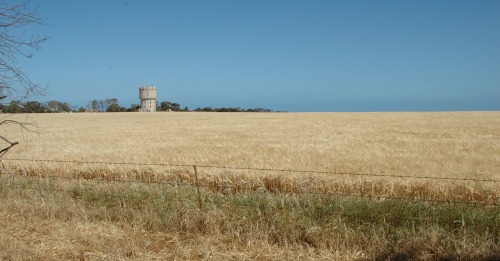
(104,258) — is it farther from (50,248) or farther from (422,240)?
(422,240)

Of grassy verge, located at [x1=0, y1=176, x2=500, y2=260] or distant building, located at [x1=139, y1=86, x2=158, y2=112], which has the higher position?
distant building, located at [x1=139, y1=86, x2=158, y2=112]

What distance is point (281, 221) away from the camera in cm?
583

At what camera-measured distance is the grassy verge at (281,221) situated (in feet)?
16.4

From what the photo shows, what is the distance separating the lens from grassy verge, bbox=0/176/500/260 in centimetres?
500

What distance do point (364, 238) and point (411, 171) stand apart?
7553 mm

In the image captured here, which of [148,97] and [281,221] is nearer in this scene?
[281,221]

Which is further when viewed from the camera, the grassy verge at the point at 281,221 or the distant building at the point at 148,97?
the distant building at the point at 148,97

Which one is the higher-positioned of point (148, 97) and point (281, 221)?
point (148, 97)

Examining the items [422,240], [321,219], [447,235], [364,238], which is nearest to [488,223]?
[447,235]

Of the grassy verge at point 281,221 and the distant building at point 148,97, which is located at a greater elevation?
the distant building at point 148,97

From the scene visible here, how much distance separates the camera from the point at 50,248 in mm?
5082

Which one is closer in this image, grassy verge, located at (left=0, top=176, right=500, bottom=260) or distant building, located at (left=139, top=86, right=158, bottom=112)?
grassy verge, located at (left=0, top=176, right=500, bottom=260)

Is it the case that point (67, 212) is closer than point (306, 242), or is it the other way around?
point (306, 242)

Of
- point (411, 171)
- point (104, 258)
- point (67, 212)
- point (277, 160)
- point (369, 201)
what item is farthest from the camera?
point (277, 160)
